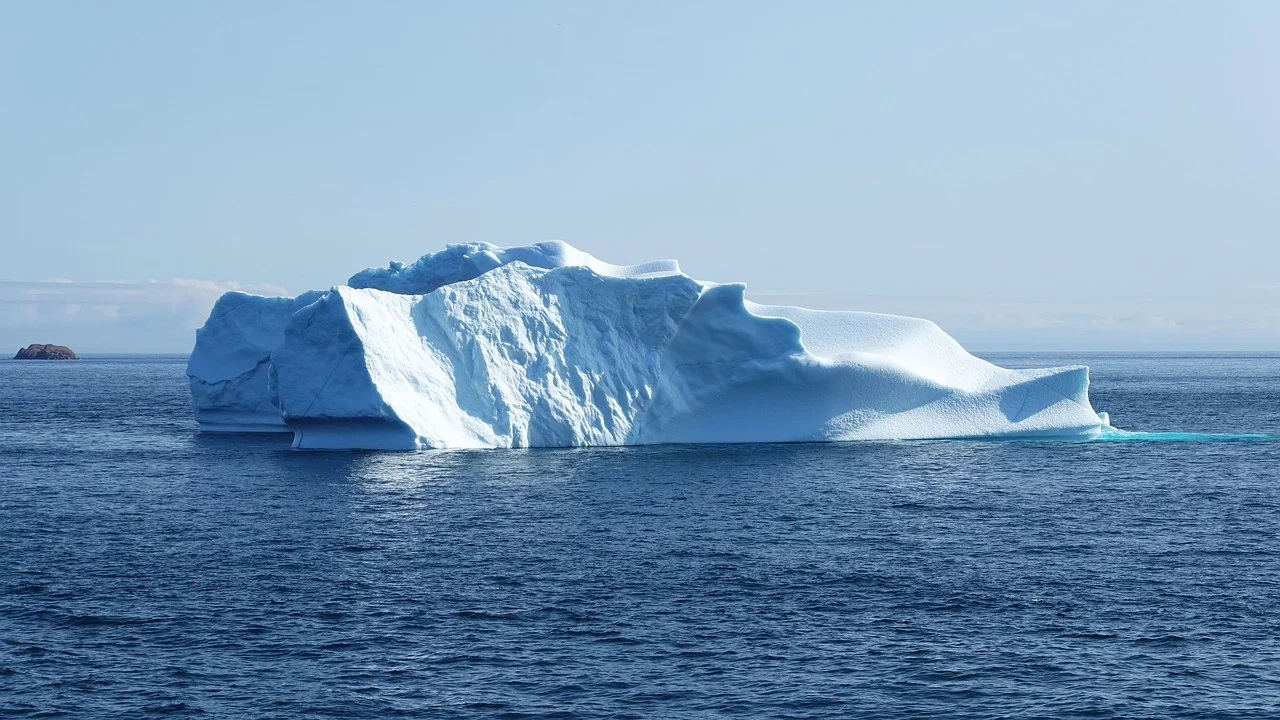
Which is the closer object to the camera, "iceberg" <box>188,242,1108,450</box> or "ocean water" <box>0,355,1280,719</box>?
"ocean water" <box>0,355,1280,719</box>

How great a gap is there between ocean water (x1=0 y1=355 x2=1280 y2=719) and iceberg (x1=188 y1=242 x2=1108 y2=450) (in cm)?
269

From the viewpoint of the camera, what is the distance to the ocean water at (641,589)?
12.0 m

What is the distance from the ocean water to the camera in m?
12.0

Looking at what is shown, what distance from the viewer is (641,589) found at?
632 inches

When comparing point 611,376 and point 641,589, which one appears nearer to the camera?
point 641,589

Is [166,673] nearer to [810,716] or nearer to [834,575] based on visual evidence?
[810,716]

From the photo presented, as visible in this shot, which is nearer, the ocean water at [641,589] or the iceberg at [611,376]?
the ocean water at [641,589]

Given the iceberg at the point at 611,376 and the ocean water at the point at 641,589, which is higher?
the iceberg at the point at 611,376

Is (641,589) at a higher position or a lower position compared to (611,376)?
lower

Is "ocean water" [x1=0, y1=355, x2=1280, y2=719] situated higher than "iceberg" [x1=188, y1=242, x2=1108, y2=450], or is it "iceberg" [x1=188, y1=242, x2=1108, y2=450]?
"iceberg" [x1=188, y1=242, x2=1108, y2=450]

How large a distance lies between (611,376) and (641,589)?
16686mm

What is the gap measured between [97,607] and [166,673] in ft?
10.4

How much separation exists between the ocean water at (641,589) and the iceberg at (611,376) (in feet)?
8.81

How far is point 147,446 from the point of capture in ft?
118
